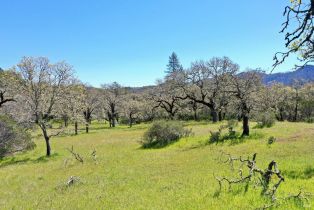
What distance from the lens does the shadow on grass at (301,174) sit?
1362 centimetres

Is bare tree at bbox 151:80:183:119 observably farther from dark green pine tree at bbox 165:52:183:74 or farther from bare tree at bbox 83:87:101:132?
dark green pine tree at bbox 165:52:183:74

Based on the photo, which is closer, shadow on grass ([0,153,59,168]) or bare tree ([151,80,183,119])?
shadow on grass ([0,153,59,168])

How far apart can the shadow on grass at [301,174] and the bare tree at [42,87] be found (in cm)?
2754

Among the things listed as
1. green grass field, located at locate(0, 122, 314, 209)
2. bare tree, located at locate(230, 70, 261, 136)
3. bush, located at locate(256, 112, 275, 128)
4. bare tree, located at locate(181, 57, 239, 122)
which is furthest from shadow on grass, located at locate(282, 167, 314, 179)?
bare tree, located at locate(181, 57, 239, 122)

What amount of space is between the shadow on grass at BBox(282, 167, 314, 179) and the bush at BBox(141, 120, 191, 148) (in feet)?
71.3

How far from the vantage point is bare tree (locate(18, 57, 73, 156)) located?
34781 millimetres

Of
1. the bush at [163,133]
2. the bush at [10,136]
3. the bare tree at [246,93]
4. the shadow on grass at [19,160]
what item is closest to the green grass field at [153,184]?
the shadow on grass at [19,160]

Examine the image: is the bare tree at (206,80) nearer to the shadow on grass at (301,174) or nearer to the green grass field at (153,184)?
the green grass field at (153,184)

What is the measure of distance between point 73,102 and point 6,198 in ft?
72.2

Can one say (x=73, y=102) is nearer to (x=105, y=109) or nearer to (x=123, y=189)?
(x=123, y=189)

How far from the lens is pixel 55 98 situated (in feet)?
120

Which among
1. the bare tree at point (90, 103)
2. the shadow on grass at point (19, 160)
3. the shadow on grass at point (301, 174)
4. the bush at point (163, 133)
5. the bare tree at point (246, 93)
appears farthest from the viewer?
the bare tree at point (90, 103)

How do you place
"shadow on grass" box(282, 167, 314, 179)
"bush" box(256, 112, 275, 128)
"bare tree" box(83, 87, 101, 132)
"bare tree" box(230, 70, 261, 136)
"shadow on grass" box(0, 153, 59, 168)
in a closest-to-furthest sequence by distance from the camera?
"shadow on grass" box(282, 167, 314, 179), "shadow on grass" box(0, 153, 59, 168), "bare tree" box(230, 70, 261, 136), "bush" box(256, 112, 275, 128), "bare tree" box(83, 87, 101, 132)

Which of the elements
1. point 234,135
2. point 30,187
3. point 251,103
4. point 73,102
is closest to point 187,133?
point 234,135
